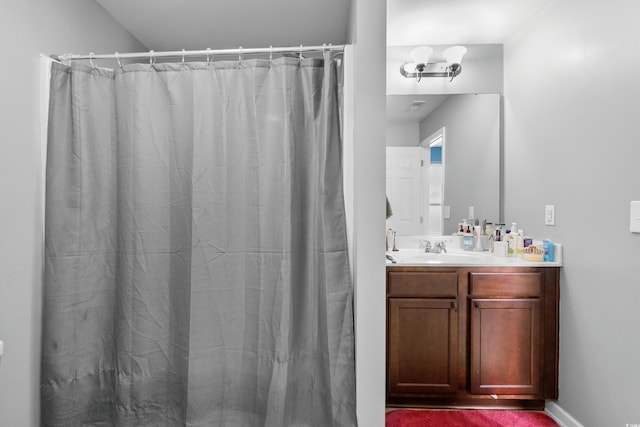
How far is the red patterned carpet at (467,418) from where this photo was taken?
80.6 inches

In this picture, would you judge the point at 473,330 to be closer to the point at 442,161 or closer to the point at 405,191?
the point at 405,191

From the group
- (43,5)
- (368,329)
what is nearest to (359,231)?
(368,329)

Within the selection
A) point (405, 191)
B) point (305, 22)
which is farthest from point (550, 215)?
Answer: point (305, 22)

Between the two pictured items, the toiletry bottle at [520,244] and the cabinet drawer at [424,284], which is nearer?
the cabinet drawer at [424,284]

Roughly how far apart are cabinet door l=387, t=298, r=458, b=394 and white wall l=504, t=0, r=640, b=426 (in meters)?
0.67

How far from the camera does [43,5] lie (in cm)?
167

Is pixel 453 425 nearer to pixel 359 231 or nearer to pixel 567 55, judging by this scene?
pixel 359 231

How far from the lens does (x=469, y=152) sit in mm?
2756

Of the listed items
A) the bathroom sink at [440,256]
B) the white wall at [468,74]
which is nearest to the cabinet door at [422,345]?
the bathroom sink at [440,256]

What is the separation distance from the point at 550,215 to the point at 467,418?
1.38 m

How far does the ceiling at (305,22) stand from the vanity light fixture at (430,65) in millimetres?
102

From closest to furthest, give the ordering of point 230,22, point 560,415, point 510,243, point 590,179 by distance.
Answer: point 590,179 < point 560,415 < point 230,22 < point 510,243

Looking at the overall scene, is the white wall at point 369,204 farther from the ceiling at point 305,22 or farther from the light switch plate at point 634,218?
the light switch plate at point 634,218

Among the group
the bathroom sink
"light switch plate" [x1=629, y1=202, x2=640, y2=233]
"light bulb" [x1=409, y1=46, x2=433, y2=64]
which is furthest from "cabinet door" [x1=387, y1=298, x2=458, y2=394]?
"light bulb" [x1=409, y1=46, x2=433, y2=64]
